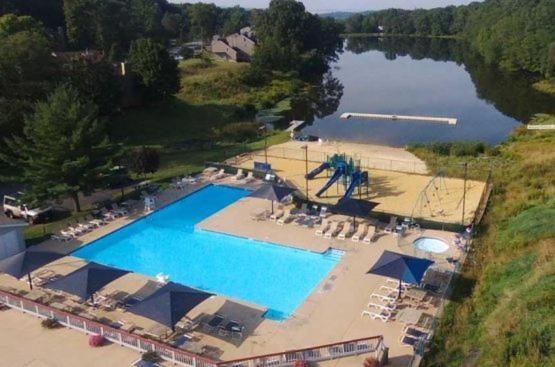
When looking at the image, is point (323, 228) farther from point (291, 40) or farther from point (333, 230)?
point (291, 40)

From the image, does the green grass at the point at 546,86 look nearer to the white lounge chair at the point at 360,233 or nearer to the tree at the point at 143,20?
the white lounge chair at the point at 360,233

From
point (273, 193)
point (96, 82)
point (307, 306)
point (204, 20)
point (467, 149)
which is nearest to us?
point (307, 306)

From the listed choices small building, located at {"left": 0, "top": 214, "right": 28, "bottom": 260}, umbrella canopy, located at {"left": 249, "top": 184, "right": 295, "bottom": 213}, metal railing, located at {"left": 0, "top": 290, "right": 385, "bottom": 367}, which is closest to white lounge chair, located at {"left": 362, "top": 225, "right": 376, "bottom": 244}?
umbrella canopy, located at {"left": 249, "top": 184, "right": 295, "bottom": 213}

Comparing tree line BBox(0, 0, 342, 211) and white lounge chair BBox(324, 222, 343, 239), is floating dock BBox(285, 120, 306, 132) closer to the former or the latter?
tree line BBox(0, 0, 342, 211)

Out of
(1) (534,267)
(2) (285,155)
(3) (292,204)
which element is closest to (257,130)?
(2) (285,155)

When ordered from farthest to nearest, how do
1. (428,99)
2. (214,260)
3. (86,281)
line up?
(428,99) < (214,260) < (86,281)

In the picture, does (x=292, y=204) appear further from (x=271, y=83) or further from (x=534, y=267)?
(x=271, y=83)

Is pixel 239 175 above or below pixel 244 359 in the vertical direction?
above

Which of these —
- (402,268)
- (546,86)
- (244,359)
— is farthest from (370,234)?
(546,86)
